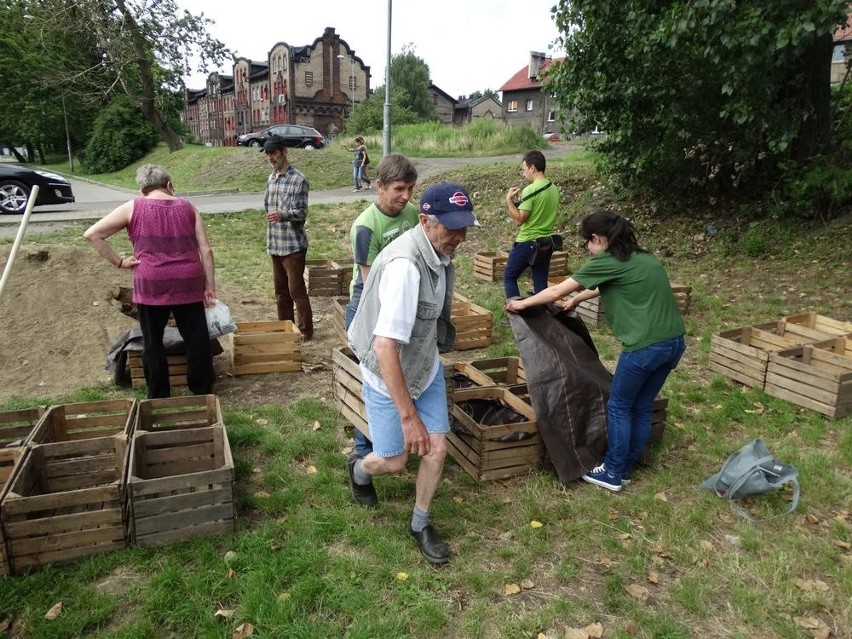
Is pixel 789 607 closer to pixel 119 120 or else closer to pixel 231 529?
pixel 231 529

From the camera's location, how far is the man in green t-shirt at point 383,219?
159 inches

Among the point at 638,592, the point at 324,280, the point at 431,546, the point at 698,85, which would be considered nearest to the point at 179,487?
the point at 431,546

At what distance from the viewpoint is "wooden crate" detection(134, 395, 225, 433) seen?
169 inches

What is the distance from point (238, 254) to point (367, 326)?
32.0 ft

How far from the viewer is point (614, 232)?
12.4 ft

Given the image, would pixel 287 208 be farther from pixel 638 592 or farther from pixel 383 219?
pixel 638 592

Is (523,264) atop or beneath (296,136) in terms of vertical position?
beneath

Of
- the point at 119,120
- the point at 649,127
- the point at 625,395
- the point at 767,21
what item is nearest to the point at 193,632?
the point at 625,395

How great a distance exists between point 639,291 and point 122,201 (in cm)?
2176

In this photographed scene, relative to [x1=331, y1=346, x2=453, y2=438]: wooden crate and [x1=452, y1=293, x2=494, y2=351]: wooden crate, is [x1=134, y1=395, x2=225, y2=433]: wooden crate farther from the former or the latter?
[x1=452, y1=293, x2=494, y2=351]: wooden crate

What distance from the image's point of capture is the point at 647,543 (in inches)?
145

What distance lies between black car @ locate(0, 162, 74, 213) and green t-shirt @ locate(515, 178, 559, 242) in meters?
13.4

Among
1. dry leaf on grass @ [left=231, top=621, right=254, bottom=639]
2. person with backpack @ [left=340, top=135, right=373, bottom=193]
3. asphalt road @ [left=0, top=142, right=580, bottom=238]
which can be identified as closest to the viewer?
dry leaf on grass @ [left=231, top=621, right=254, bottom=639]

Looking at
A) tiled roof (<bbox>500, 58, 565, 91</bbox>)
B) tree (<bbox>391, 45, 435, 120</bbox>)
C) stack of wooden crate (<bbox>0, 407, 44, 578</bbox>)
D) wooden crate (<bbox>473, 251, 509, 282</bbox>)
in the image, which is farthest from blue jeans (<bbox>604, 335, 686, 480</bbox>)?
tree (<bbox>391, 45, 435, 120</bbox>)
